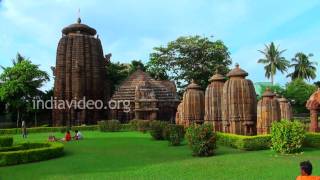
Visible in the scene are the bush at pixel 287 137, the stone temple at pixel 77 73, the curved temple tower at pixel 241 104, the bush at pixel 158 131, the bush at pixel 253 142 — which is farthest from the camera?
the stone temple at pixel 77 73

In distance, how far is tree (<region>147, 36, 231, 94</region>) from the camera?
51000 millimetres

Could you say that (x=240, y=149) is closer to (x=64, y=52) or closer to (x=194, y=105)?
(x=194, y=105)

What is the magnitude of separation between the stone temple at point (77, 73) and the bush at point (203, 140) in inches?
1195

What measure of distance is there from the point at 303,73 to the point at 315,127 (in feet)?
128

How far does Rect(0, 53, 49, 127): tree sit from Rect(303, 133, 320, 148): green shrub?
36.8 m

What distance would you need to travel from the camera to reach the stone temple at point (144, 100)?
42.6 metres

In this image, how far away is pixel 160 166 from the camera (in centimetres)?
1415

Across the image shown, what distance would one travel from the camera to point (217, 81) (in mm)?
25750

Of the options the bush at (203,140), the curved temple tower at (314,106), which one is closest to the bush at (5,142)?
the bush at (203,140)

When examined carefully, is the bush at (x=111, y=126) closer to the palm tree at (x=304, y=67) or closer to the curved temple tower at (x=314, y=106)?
the curved temple tower at (x=314, y=106)

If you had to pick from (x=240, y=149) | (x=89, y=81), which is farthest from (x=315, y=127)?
(x=89, y=81)

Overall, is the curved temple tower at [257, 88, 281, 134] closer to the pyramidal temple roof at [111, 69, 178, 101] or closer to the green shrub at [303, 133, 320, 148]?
the green shrub at [303, 133, 320, 148]

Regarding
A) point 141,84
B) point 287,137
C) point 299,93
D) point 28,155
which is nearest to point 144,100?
point 141,84

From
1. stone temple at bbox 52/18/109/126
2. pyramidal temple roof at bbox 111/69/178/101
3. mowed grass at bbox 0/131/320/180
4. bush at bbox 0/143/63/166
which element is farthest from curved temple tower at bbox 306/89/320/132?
stone temple at bbox 52/18/109/126
